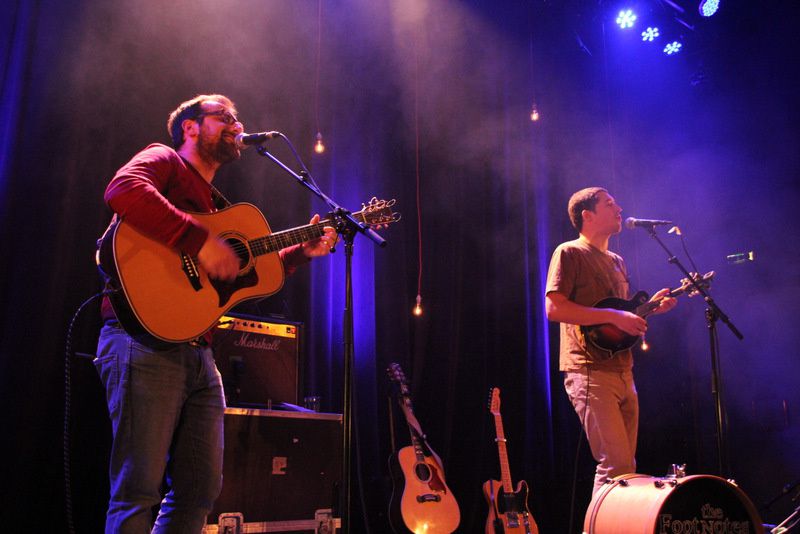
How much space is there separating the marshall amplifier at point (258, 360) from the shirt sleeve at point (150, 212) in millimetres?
1067

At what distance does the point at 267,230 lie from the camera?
9.52ft

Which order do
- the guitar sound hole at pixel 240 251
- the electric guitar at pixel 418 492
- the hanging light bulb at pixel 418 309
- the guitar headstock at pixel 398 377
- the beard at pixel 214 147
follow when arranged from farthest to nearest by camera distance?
1. the hanging light bulb at pixel 418 309
2. the guitar headstock at pixel 398 377
3. the electric guitar at pixel 418 492
4. the beard at pixel 214 147
5. the guitar sound hole at pixel 240 251

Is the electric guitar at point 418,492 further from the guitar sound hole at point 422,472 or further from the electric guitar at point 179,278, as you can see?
the electric guitar at point 179,278

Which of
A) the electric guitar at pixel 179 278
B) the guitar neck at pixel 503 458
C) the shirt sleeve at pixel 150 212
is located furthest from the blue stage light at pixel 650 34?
the shirt sleeve at pixel 150 212

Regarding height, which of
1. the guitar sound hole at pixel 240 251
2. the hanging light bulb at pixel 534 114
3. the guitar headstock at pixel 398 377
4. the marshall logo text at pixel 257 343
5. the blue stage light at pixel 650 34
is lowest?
the guitar headstock at pixel 398 377

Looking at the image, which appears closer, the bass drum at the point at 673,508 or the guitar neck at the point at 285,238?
the guitar neck at the point at 285,238

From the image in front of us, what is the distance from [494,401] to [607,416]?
162 centimetres

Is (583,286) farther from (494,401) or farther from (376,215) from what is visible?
(494,401)

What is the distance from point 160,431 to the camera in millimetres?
2311

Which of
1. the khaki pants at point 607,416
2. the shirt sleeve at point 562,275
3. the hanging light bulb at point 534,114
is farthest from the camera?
the hanging light bulb at point 534,114

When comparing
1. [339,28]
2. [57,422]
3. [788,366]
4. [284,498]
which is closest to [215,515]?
[284,498]

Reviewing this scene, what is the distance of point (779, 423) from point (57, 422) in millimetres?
5589

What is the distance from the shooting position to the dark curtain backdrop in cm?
383

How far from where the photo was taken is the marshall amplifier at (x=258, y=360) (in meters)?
3.53
